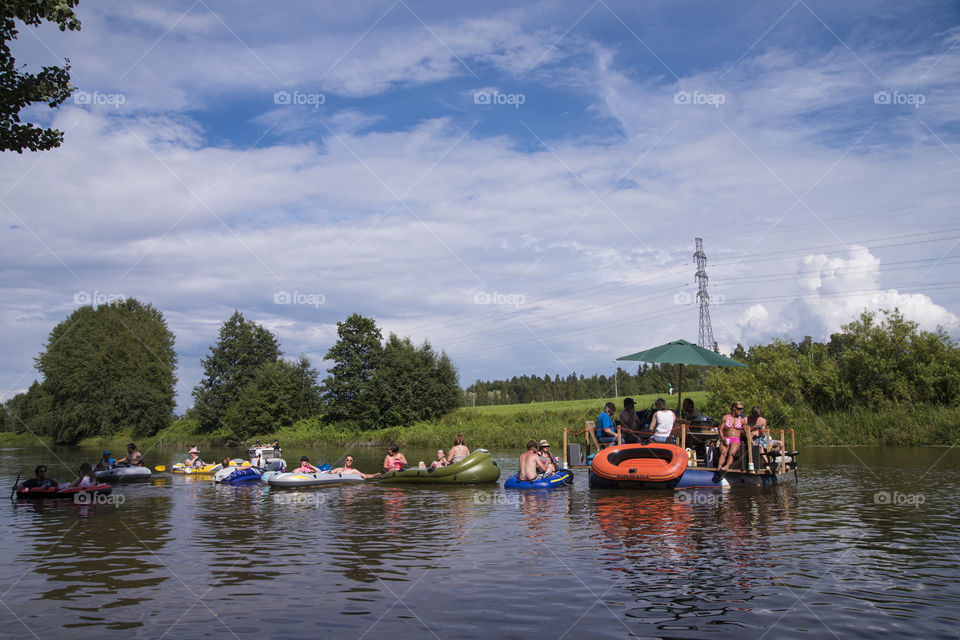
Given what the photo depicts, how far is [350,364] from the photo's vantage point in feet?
233

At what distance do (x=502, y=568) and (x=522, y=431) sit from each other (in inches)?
1461

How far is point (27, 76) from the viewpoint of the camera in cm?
1195

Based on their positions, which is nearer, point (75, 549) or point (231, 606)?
point (231, 606)

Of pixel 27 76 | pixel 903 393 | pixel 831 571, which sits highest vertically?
pixel 27 76

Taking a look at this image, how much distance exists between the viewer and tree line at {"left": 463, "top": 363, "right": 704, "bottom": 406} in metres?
117

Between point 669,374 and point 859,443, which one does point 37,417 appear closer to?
point 859,443

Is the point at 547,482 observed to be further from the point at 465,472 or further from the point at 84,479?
the point at 84,479

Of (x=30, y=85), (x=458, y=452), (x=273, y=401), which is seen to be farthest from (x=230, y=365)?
(x=30, y=85)

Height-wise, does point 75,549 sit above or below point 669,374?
below

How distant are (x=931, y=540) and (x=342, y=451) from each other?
45.7 metres

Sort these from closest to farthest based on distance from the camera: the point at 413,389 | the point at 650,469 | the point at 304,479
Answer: the point at 650,469
the point at 304,479
the point at 413,389

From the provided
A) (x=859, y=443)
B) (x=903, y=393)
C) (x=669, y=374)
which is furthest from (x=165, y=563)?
(x=669, y=374)

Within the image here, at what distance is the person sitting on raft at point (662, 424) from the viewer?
19.8 m

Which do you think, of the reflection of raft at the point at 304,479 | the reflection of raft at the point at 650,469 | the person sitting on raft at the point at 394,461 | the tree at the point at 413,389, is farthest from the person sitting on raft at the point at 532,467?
the tree at the point at 413,389
